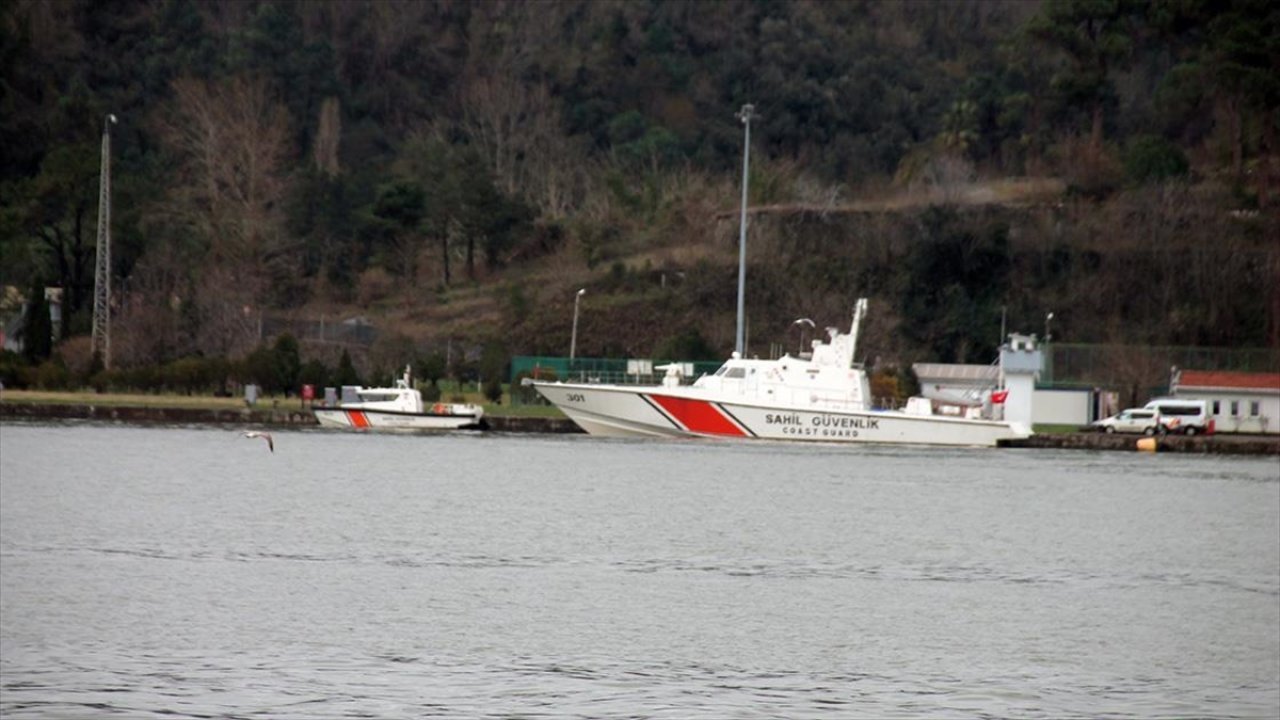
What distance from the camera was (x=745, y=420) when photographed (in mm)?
64500

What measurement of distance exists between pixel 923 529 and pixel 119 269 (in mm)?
46693

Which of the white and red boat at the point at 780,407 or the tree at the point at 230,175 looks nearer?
the white and red boat at the point at 780,407

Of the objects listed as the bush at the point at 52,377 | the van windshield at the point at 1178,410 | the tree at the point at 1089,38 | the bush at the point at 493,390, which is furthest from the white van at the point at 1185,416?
the bush at the point at 52,377

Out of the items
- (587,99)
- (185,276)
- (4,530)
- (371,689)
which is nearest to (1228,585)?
(371,689)

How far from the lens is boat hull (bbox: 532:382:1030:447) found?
6400 centimetres

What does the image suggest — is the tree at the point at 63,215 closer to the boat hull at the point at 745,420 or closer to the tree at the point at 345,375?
the tree at the point at 345,375

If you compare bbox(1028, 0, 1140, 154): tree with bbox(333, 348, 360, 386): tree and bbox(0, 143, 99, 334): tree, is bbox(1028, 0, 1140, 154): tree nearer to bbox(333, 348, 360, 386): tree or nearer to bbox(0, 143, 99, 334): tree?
bbox(333, 348, 360, 386): tree

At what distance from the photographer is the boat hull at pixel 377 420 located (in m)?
63.5

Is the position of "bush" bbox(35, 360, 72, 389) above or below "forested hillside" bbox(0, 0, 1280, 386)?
below

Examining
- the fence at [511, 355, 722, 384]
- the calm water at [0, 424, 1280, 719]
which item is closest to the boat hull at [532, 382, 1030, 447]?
the fence at [511, 355, 722, 384]

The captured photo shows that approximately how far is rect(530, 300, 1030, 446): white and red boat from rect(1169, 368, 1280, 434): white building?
7177mm

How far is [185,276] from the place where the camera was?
264ft

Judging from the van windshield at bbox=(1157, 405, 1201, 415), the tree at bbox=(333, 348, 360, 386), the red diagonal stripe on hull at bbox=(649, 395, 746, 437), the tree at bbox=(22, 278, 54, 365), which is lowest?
the red diagonal stripe on hull at bbox=(649, 395, 746, 437)

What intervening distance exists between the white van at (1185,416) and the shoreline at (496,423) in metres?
0.53
